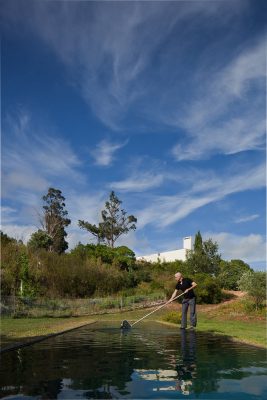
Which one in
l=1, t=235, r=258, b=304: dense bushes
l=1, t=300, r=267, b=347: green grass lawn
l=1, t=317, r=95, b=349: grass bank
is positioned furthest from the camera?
l=1, t=235, r=258, b=304: dense bushes


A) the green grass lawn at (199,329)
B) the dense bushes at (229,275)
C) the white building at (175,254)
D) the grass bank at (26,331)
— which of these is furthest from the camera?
the white building at (175,254)

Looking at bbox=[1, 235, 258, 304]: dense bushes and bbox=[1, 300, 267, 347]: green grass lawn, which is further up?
bbox=[1, 235, 258, 304]: dense bushes

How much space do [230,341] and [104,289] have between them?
29457 mm

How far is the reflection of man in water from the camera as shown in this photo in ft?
19.4

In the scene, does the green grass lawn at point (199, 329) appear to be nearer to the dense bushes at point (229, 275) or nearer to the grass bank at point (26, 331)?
the grass bank at point (26, 331)

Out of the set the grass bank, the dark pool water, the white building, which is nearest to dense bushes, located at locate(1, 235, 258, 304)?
the white building

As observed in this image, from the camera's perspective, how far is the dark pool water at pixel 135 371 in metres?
5.57

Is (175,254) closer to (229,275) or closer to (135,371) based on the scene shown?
(229,275)

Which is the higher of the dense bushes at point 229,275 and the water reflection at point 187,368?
the dense bushes at point 229,275

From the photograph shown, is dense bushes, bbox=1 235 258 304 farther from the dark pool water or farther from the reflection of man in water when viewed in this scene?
the reflection of man in water

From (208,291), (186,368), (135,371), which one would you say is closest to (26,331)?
(135,371)

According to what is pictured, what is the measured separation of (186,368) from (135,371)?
90 cm

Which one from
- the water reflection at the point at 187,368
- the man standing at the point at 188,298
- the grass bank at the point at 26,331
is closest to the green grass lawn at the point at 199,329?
the grass bank at the point at 26,331

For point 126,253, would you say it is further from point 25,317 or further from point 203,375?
point 203,375
